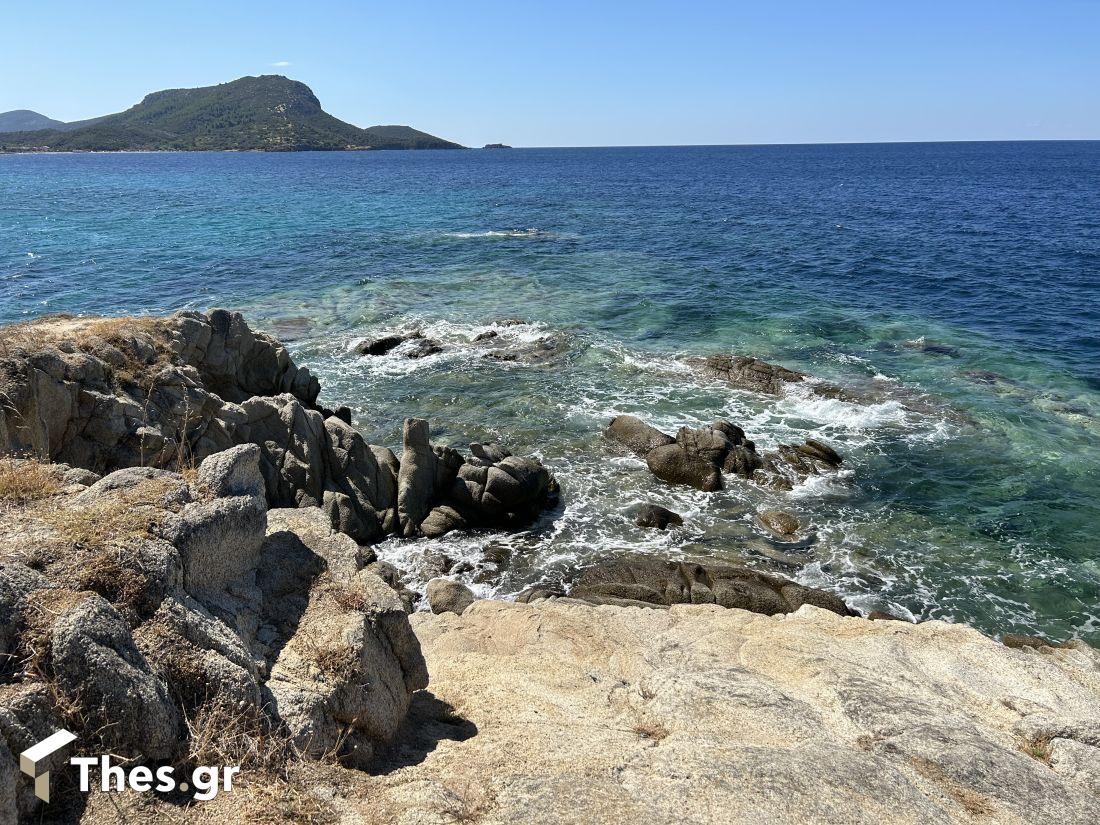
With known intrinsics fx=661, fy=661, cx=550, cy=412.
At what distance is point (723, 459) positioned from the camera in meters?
25.2

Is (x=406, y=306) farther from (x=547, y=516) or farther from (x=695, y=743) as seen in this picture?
(x=695, y=743)

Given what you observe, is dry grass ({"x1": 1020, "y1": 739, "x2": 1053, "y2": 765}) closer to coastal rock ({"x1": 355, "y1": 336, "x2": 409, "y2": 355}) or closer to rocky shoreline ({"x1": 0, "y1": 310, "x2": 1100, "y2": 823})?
rocky shoreline ({"x1": 0, "y1": 310, "x2": 1100, "y2": 823})

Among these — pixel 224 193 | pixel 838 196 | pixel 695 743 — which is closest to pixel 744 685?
pixel 695 743

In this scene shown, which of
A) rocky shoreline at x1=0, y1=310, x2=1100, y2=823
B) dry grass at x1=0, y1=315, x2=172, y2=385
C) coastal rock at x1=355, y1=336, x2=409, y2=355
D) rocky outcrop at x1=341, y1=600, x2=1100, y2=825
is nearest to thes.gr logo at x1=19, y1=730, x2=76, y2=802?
rocky shoreline at x1=0, y1=310, x2=1100, y2=823

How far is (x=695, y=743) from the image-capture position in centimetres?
883

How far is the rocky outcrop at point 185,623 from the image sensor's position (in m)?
6.21

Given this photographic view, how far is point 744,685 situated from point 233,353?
21611 millimetres

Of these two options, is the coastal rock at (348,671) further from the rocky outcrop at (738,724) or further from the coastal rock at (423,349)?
the coastal rock at (423,349)

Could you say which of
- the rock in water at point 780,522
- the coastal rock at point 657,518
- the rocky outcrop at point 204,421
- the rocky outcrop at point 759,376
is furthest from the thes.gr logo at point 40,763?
the rocky outcrop at point 759,376

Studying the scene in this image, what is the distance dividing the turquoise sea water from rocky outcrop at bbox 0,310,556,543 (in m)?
1.64

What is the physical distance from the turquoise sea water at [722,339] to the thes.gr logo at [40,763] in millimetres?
14151

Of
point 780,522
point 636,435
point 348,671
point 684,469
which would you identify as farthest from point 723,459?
point 348,671

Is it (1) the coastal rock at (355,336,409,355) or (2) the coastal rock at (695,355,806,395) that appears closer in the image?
(2) the coastal rock at (695,355,806,395)

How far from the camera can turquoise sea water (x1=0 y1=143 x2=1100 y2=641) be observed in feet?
68.5
